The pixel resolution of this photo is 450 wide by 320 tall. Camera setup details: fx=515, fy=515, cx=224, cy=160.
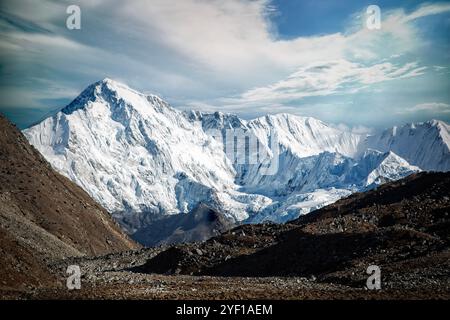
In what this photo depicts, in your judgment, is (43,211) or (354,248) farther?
(43,211)

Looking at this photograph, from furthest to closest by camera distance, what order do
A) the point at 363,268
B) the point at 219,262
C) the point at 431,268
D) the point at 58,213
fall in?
the point at 58,213 → the point at 219,262 → the point at 363,268 → the point at 431,268

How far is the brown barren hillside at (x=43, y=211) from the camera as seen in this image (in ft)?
282

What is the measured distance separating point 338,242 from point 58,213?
78096 mm

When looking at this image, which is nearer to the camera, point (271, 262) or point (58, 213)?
point (271, 262)

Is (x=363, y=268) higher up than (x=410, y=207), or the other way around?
(x=410, y=207)

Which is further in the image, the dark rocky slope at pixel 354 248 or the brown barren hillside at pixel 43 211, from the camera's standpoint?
the brown barren hillside at pixel 43 211

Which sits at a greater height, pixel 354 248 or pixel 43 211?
pixel 43 211

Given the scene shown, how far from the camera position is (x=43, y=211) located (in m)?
111

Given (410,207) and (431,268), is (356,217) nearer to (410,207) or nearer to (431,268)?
(410,207)

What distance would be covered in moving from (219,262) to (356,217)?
20789mm

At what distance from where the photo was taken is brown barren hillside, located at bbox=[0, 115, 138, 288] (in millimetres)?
85812
